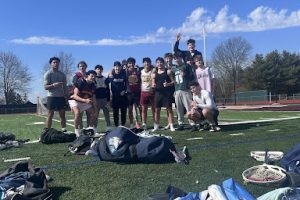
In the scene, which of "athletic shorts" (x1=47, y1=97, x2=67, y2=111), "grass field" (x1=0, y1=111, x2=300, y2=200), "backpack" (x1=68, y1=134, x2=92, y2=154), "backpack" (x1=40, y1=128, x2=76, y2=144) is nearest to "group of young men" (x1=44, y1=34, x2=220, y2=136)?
"athletic shorts" (x1=47, y1=97, x2=67, y2=111)

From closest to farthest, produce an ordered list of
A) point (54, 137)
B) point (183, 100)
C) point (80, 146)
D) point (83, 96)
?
point (80, 146)
point (54, 137)
point (83, 96)
point (183, 100)

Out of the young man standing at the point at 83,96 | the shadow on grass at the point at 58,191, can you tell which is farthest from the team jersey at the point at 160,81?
the shadow on grass at the point at 58,191

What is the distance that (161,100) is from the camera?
994 centimetres

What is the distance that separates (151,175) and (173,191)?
125 cm

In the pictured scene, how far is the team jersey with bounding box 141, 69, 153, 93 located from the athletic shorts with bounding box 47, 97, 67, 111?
1.95 metres

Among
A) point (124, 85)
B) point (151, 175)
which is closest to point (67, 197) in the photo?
point (151, 175)

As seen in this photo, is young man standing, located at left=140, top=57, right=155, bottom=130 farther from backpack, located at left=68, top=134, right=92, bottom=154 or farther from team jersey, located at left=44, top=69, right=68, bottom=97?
backpack, located at left=68, top=134, right=92, bottom=154

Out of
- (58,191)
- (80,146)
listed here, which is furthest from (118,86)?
(58,191)

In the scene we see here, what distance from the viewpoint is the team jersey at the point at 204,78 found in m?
9.70

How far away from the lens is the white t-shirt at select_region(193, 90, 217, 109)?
914 cm

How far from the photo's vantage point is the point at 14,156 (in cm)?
710

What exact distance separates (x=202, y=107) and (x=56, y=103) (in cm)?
347

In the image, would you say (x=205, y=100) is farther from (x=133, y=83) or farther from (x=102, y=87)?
(x=102, y=87)

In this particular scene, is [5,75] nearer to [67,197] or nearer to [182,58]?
[182,58]
